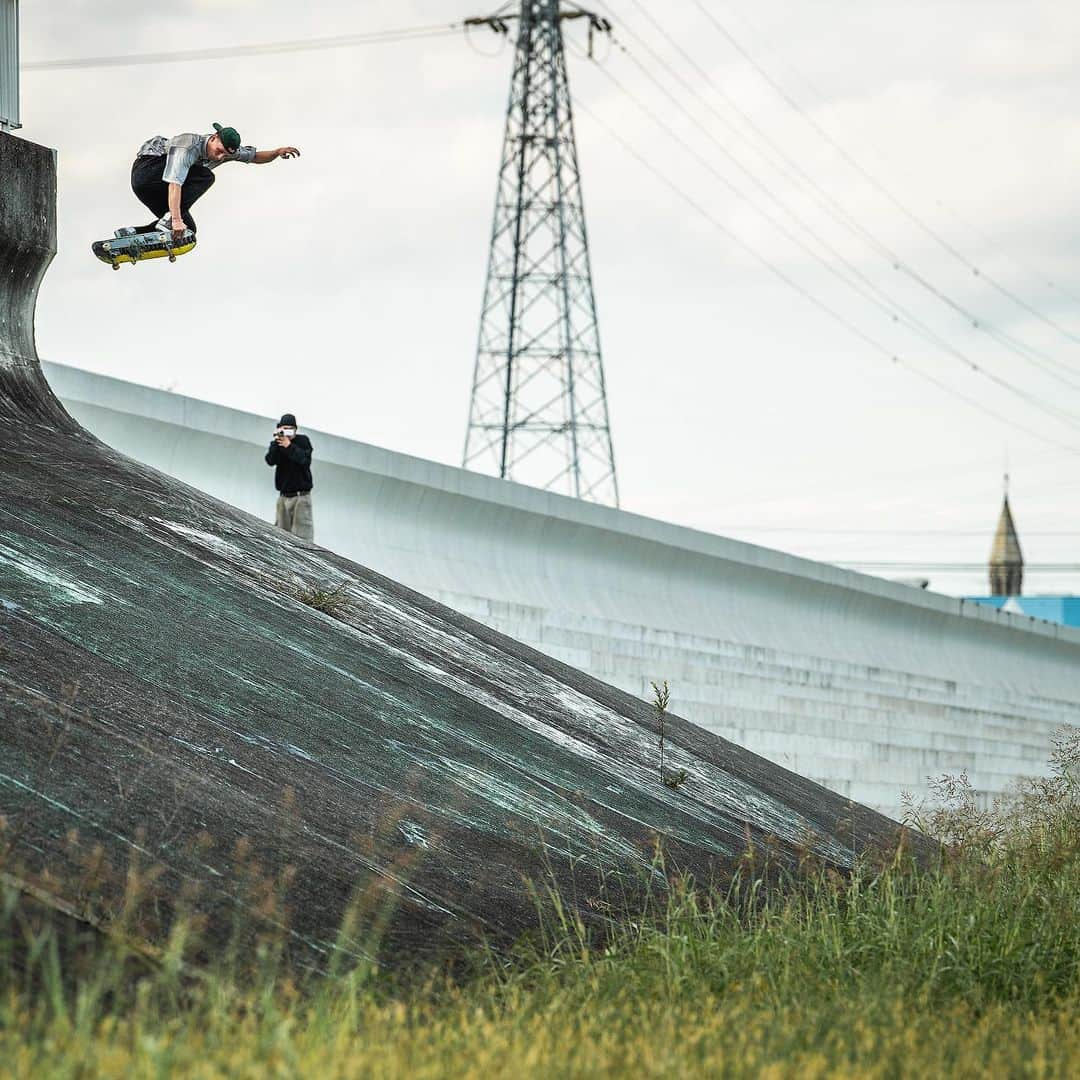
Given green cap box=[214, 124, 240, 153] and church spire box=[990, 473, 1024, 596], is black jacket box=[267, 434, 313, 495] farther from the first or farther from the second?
church spire box=[990, 473, 1024, 596]

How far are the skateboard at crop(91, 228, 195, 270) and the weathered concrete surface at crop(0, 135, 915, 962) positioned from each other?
131cm

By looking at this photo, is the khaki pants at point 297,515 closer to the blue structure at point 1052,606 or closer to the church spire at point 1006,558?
the blue structure at point 1052,606

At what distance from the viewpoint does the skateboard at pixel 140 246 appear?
955 centimetres

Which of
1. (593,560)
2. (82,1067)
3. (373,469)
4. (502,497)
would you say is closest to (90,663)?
(82,1067)

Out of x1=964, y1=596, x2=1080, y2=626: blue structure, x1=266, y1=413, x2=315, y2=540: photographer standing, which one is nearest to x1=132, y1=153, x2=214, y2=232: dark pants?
x1=266, y1=413, x2=315, y2=540: photographer standing

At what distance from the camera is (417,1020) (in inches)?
144

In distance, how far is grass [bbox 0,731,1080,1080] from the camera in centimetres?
308

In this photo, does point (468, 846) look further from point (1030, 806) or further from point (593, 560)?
point (593, 560)

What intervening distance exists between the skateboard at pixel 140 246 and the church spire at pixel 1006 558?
11658cm

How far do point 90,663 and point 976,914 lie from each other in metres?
2.94

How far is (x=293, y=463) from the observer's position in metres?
10.9

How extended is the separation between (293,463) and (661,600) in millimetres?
5273

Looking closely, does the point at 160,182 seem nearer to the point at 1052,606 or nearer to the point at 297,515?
the point at 297,515

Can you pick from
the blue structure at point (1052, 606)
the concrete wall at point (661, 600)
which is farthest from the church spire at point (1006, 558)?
the concrete wall at point (661, 600)
